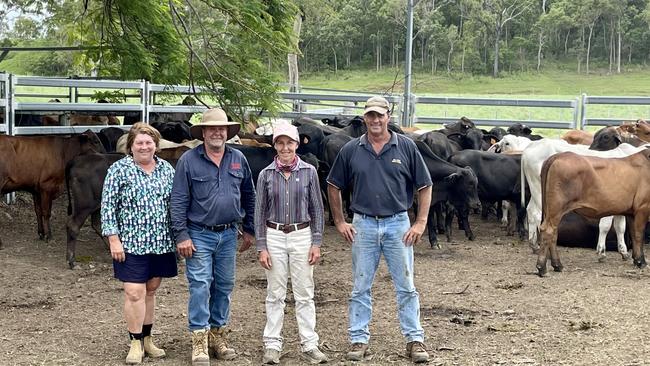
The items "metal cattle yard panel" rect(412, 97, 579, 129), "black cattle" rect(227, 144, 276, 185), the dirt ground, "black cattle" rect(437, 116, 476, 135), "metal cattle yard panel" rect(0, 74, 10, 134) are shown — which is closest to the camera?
the dirt ground

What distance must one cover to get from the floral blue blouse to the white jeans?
0.84m

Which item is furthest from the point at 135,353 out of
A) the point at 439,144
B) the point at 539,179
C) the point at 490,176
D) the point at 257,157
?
the point at 439,144

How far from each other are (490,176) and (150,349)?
27.4ft

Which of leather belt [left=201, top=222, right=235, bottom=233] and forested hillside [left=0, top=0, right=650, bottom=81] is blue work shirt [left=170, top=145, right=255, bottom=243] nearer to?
leather belt [left=201, top=222, right=235, bottom=233]

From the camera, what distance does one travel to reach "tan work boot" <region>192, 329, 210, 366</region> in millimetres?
6460

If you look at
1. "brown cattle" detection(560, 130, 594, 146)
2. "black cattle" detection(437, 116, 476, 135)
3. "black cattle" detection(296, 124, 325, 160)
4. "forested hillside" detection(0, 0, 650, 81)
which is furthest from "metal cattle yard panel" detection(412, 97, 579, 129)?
"forested hillside" detection(0, 0, 650, 81)

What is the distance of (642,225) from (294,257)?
600cm

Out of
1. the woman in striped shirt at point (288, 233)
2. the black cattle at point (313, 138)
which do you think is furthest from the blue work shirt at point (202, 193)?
the black cattle at point (313, 138)

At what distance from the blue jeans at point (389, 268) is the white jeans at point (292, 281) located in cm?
38

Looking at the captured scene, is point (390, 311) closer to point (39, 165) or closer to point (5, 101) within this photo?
point (39, 165)

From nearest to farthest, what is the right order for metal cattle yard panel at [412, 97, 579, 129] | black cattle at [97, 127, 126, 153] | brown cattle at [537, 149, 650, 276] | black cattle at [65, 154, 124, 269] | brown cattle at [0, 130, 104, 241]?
brown cattle at [537, 149, 650, 276], black cattle at [65, 154, 124, 269], brown cattle at [0, 130, 104, 241], black cattle at [97, 127, 126, 153], metal cattle yard panel at [412, 97, 579, 129]

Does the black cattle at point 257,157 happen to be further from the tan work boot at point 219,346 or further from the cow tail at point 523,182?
the tan work boot at point 219,346

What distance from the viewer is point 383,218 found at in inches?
265

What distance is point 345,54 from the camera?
237 feet
